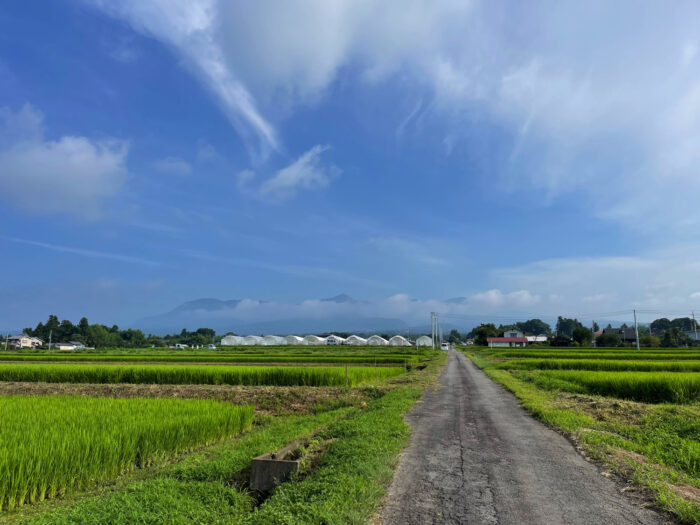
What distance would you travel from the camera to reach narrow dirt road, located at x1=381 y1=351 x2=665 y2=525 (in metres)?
4.84

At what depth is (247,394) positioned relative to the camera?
54.0 ft

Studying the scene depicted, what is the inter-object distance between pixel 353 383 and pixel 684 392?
14453 mm

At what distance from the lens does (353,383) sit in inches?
823

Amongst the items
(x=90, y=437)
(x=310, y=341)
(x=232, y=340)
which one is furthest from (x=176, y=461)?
(x=310, y=341)

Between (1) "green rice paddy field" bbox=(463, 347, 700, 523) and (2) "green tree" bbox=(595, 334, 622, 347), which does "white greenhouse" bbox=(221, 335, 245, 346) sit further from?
(1) "green rice paddy field" bbox=(463, 347, 700, 523)

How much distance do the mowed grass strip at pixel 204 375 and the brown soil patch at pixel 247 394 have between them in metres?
3.62

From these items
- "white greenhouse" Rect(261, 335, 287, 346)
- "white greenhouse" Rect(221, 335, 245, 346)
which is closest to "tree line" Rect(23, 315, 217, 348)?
"white greenhouse" Rect(221, 335, 245, 346)

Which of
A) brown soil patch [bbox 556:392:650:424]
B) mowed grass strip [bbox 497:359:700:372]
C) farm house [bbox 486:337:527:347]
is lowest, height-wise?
farm house [bbox 486:337:527:347]

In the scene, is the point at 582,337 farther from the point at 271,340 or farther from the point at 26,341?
the point at 26,341

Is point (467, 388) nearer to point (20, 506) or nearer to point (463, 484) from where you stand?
point (463, 484)

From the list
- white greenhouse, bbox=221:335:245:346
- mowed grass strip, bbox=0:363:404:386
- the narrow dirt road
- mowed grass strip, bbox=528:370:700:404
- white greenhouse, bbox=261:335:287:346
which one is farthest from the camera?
white greenhouse, bbox=261:335:287:346

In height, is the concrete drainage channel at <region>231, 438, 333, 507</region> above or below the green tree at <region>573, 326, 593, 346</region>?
above

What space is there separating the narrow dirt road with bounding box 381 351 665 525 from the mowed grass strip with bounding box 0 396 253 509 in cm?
504

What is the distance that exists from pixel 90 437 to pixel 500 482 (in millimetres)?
7164
